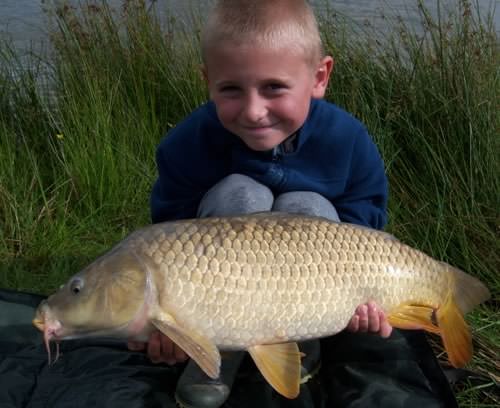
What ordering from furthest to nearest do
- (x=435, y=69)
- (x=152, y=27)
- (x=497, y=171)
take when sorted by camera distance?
(x=152, y=27) → (x=435, y=69) → (x=497, y=171)

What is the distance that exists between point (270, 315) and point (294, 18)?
27.2 inches

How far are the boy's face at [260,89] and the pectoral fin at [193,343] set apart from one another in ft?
1.71

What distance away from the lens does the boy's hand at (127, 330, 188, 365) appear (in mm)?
1360

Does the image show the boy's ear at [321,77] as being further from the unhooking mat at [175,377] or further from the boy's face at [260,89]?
the unhooking mat at [175,377]

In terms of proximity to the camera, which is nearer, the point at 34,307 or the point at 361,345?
the point at 361,345

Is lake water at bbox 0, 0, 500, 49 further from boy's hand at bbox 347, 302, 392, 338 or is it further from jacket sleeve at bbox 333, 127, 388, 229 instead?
boy's hand at bbox 347, 302, 392, 338

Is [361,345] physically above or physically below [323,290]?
below

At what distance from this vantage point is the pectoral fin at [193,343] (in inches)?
50.1

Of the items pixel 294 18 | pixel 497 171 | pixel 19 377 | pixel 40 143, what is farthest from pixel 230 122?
pixel 40 143

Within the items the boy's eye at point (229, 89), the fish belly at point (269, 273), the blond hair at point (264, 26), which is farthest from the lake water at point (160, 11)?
the fish belly at point (269, 273)

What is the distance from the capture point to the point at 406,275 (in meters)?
1.46

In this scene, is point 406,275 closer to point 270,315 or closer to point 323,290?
point 323,290

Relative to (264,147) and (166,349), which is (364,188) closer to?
(264,147)

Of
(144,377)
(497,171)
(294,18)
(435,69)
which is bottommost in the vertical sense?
(144,377)
